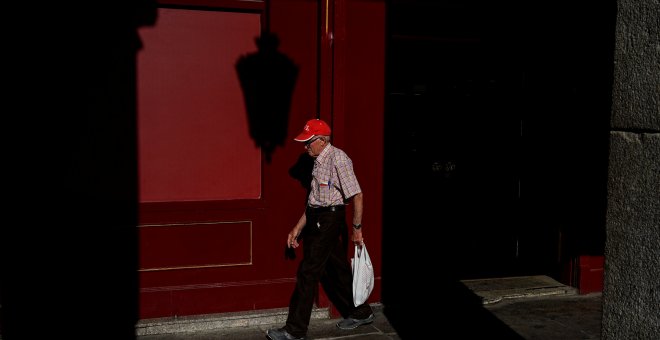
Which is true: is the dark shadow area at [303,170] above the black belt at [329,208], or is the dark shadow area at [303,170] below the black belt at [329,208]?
above

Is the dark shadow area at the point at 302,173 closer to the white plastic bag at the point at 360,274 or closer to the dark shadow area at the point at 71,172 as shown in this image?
the white plastic bag at the point at 360,274

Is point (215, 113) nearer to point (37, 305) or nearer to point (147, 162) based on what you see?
point (147, 162)

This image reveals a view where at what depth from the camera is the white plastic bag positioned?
19.6 ft

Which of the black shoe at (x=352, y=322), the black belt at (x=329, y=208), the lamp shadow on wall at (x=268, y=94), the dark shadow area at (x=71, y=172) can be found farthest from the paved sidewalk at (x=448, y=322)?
the lamp shadow on wall at (x=268, y=94)

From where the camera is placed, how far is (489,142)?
8289 mm

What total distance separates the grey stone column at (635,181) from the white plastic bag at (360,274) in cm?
325

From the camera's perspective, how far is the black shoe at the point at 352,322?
6122mm

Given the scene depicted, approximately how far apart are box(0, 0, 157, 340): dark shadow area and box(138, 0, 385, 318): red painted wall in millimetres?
216

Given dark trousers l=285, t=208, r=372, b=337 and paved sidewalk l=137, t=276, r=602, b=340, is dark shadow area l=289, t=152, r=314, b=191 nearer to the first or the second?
dark trousers l=285, t=208, r=372, b=337

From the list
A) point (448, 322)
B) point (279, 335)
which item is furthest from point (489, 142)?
point (279, 335)

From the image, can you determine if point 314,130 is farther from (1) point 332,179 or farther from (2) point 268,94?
(2) point 268,94

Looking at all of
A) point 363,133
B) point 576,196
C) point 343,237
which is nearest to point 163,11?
point 363,133

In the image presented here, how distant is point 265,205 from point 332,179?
3.09 feet

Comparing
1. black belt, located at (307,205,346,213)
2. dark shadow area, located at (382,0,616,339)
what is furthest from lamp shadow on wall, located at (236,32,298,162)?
dark shadow area, located at (382,0,616,339)
